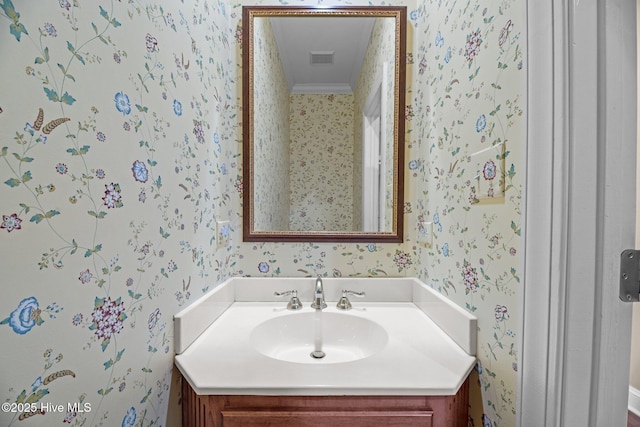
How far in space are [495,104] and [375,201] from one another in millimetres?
627

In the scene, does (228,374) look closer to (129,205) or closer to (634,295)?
(129,205)

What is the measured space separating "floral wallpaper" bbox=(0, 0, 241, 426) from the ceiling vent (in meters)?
0.52

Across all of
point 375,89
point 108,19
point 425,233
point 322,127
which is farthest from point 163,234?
point 375,89

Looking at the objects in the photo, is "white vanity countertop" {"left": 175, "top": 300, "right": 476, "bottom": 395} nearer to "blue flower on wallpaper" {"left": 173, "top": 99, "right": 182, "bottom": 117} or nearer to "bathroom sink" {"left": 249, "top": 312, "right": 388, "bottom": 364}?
"bathroom sink" {"left": 249, "top": 312, "right": 388, "bottom": 364}

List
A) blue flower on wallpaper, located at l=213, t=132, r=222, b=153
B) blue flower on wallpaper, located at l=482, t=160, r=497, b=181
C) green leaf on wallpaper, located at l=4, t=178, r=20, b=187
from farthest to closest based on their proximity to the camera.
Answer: blue flower on wallpaper, located at l=213, t=132, r=222, b=153 < blue flower on wallpaper, located at l=482, t=160, r=497, b=181 < green leaf on wallpaper, located at l=4, t=178, r=20, b=187

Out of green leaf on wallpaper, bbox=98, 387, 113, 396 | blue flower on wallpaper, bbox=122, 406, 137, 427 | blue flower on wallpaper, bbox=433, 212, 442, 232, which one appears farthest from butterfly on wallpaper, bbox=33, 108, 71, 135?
blue flower on wallpaper, bbox=433, 212, 442, 232

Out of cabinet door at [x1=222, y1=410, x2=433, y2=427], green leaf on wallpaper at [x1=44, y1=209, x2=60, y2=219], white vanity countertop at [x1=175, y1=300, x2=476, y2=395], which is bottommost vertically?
cabinet door at [x1=222, y1=410, x2=433, y2=427]

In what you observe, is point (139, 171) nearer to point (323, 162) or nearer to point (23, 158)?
point (23, 158)

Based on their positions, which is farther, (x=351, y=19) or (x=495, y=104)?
(x=351, y=19)

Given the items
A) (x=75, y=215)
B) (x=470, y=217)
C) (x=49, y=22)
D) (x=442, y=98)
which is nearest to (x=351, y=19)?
(x=442, y=98)

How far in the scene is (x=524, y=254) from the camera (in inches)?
24.2

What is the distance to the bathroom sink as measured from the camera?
41.6 inches

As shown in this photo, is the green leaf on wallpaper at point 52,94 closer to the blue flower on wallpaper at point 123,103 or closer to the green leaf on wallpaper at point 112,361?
the blue flower on wallpaper at point 123,103

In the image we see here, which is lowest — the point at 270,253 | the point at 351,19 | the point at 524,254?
the point at 270,253
